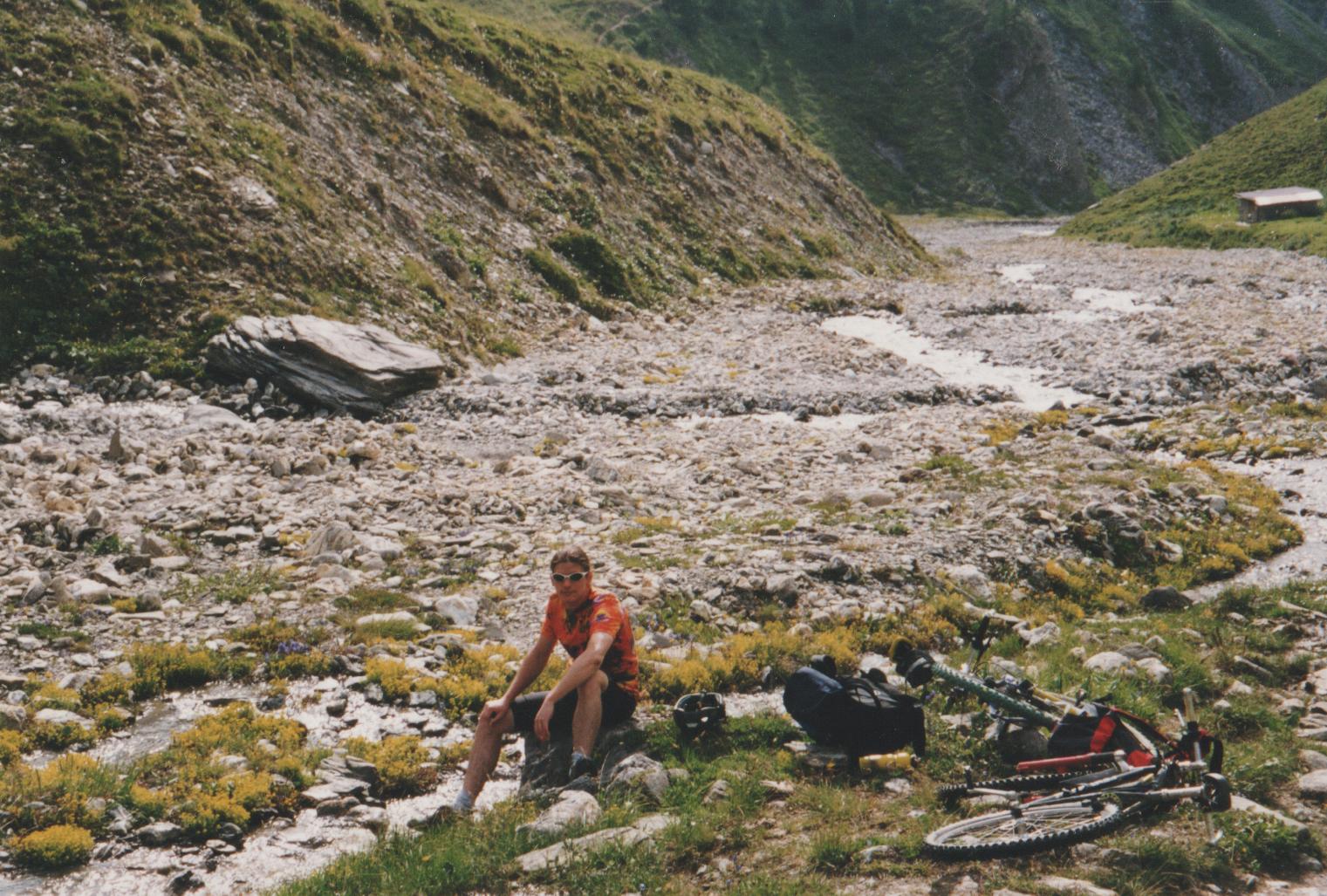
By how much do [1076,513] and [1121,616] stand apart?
284cm

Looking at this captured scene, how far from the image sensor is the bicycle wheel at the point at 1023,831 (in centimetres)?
621

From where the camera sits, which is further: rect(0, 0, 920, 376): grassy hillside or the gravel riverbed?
rect(0, 0, 920, 376): grassy hillside

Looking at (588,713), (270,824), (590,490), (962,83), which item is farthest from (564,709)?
(962,83)

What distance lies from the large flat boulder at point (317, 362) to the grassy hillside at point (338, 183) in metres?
0.92

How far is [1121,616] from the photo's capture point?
12578 mm

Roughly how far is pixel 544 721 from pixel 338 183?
24.6 m

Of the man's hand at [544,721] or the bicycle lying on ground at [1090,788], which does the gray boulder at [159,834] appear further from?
the bicycle lying on ground at [1090,788]

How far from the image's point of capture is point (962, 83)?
426ft

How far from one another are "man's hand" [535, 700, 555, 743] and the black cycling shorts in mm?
321

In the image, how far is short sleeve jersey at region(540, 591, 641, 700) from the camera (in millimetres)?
8641

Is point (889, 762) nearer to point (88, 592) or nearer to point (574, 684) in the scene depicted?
point (574, 684)

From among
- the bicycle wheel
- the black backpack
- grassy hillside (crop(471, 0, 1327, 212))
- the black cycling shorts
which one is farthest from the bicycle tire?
grassy hillside (crop(471, 0, 1327, 212))

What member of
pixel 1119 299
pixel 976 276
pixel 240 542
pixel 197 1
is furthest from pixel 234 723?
pixel 976 276

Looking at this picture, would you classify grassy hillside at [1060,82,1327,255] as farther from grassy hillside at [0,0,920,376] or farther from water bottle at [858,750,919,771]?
water bottle at [858,750,919,771]
